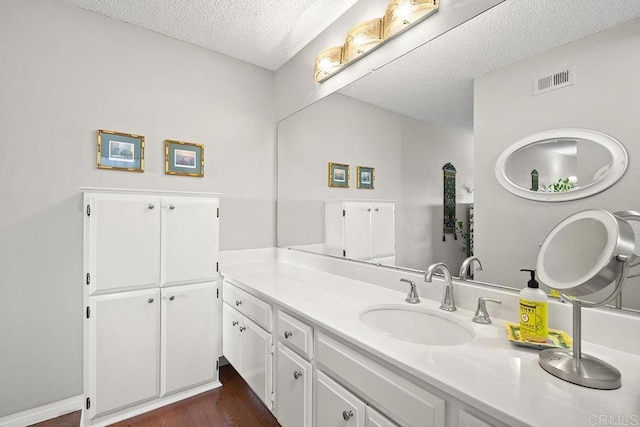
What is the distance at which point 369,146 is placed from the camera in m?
1.96

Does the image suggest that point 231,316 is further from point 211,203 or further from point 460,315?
point 460,315

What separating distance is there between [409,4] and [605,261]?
1460 millimetres

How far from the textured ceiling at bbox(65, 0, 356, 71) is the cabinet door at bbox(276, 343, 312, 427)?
219 centimetres

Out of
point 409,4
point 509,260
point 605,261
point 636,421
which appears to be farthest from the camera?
point 409,4

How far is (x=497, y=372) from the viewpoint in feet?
2.78

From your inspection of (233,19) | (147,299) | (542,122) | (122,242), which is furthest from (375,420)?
(233,19)

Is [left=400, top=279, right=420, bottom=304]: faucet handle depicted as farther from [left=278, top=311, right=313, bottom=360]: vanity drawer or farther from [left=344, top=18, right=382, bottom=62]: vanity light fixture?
[left=344, top=18, right=382, bottom=62]: vanity light fixture

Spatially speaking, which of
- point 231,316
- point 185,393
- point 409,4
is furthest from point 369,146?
point 185,393

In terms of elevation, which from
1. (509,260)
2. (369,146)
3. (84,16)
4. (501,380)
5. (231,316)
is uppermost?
(84,16)

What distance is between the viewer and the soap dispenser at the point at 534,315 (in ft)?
3.25

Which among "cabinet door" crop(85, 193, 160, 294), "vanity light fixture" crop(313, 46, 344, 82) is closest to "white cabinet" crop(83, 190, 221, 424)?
"cabinet door" crop(85, 193, 160, 294)

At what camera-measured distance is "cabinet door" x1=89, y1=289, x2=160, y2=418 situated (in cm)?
181

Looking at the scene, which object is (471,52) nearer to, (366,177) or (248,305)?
(366,177)

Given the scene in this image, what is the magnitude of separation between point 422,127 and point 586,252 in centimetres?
101
